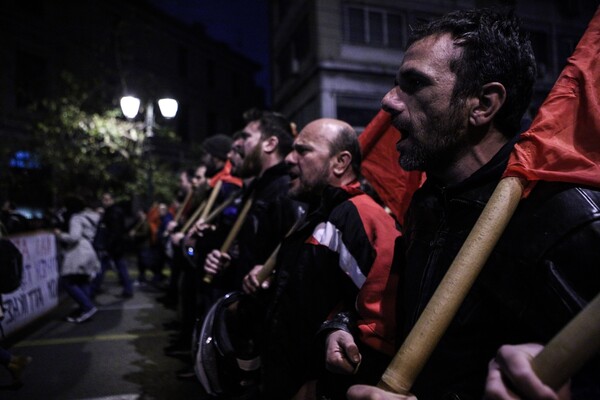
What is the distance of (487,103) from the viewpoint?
1.37 m

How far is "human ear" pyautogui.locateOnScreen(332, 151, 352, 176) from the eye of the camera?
2.74 m

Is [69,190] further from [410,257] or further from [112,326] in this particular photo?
[410,257]

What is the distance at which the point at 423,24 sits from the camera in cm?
157

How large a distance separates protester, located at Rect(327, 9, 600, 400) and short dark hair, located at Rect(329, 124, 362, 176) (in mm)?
1174

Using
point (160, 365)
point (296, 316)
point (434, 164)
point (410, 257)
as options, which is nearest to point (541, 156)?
point (434, 164)

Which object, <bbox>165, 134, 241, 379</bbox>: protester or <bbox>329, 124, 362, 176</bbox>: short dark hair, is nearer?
<bbox>329, 124, 362, 176</bbox>: short dark hair

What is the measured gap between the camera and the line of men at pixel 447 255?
1.00 m

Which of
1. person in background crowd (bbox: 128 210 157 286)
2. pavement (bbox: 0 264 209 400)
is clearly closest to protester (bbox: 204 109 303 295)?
pavement (bbox: 0 264 209 400)

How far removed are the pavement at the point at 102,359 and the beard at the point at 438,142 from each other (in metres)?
3.72

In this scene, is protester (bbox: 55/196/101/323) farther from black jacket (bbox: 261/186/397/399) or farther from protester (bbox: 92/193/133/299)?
black jacket (bbox: 261/186/397/399)

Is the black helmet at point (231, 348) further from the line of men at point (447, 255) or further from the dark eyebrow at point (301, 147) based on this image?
the dark eyebrow at point (301, 147)

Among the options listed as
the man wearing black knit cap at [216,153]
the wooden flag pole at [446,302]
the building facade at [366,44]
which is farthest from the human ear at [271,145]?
the building facade at [366,44]

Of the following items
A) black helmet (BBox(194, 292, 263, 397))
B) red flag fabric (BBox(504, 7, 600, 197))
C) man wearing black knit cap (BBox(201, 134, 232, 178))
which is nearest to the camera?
red flag fabric (BBox(504, 7, 600, 197))

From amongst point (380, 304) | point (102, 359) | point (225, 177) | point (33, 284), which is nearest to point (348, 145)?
point (380, 304)
